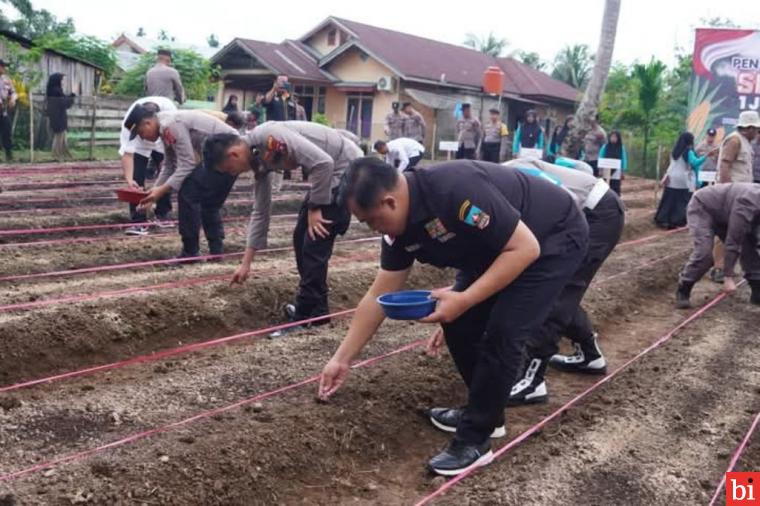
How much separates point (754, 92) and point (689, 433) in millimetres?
12751

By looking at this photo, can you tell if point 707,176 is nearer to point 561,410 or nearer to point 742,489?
point 561,410

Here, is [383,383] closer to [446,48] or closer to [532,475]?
[532,475]

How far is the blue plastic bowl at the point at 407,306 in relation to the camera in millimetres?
2783

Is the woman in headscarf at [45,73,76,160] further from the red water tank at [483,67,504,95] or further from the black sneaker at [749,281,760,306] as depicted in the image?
the black sneaker at [749,281,760,306]

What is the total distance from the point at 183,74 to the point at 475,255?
18972 mm

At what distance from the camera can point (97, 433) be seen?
11.7ft

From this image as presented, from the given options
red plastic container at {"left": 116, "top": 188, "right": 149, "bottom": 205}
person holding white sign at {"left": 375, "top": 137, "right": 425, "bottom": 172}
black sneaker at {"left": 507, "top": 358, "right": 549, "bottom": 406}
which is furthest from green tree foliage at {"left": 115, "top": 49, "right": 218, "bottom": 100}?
black sneaker at {"left": 507, "top": 358, "right": 549, "bottom": 406}

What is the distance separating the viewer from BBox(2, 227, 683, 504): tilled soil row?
3.05 meters

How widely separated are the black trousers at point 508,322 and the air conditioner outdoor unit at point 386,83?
892 inches

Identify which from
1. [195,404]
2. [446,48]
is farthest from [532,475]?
[446,48]

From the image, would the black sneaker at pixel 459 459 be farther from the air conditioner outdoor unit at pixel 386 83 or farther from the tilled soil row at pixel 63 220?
the air conditioner outdoor unit at pixel 386 83

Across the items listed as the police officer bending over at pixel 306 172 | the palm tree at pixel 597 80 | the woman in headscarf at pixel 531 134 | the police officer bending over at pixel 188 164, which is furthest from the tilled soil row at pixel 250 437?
→ the palm tree at pixel 597 80

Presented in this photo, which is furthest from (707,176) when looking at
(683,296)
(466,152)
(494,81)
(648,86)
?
(648,86)

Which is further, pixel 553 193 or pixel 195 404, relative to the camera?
pixel 195 404
